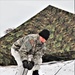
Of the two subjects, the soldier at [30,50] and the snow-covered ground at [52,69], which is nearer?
the soldier at [30,50]

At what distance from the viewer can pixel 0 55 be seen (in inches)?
236

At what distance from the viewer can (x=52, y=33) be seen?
651 cm

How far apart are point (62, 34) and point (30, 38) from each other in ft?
4.68

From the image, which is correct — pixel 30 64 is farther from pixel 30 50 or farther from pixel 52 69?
pixel 52 69

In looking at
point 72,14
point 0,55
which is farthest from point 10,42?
point 72,14

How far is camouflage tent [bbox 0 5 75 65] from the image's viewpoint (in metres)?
6.13

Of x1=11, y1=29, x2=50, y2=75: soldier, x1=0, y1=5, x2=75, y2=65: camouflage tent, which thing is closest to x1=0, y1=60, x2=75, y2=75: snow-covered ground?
x1=0, y1=5, x2=75, y2=65: camouflage tent

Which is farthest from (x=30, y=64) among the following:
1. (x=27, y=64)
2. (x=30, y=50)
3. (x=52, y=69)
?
(x=52, y=69)

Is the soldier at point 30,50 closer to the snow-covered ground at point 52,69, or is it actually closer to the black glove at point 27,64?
the black glove at point 27,64

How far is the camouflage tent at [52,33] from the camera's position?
6.13 meters

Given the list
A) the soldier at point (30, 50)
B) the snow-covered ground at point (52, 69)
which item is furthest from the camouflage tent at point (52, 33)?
the soldier at point (30, 50)

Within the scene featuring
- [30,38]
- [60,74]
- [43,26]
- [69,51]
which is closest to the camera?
[30,38]

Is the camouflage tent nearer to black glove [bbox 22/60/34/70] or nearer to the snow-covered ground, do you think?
the snow-covered ground

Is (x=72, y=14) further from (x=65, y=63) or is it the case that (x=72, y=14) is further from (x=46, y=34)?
(x=46, y=34)
